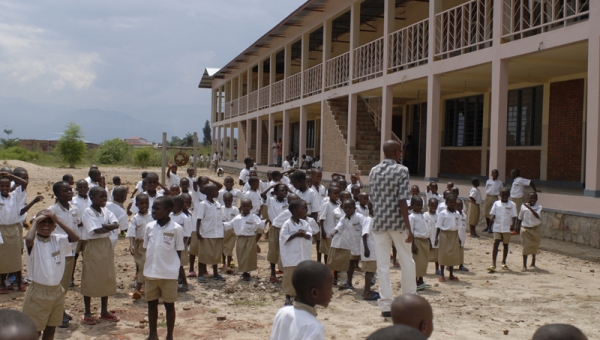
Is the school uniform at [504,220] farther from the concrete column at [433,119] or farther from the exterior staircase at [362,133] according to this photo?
the exterior staircase at [362,133]

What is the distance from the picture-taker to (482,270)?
859 centimetres

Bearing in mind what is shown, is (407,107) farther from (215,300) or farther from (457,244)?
(215,300)

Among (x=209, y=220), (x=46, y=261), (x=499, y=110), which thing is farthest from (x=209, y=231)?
(x=499, y=110)

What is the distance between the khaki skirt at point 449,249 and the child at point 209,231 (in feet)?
10.1

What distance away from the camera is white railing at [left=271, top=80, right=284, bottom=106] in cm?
2609

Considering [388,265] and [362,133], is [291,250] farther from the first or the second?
[362,133]

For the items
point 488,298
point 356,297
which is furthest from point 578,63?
point 356,297

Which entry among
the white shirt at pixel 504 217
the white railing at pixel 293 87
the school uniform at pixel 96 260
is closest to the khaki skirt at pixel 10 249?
the school uniform at pixel 96 260

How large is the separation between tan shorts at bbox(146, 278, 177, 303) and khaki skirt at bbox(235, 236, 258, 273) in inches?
103

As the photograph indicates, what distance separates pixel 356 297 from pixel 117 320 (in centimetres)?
280

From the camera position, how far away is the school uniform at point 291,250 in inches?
249

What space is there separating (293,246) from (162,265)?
5.68ft

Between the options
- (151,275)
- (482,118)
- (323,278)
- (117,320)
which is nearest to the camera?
(323,278)

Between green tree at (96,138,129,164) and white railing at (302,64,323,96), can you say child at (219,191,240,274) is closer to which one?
white railing at (302,64,323,96)
